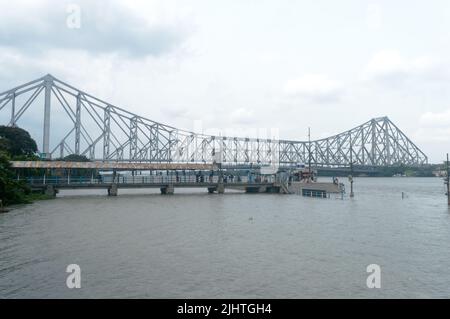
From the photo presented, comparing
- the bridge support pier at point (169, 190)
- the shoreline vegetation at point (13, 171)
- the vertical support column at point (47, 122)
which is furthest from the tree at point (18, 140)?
the bridge support pier at point (169, 190)

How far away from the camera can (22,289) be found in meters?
12.6

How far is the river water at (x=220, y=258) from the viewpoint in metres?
12.7

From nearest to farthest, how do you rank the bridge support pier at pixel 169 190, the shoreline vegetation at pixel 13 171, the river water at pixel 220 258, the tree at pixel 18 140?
the river water at pixel 220 258
the shoreline vegetation at pixel 13 171
the bridge support pier at pixel 169 190
the tree at pixel 18 140

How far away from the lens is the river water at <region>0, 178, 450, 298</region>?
12.7m

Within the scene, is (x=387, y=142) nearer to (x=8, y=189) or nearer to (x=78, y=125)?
(x=78, y=125)

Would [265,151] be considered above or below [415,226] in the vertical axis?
above

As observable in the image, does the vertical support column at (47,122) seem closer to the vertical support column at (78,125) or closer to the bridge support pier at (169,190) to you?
the vertical support column at (78,125)

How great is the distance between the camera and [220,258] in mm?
16828

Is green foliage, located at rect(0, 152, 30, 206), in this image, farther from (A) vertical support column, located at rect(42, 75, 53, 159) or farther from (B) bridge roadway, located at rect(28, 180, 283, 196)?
(A) vertical support column, located at rect(42, 75, 53, 159)

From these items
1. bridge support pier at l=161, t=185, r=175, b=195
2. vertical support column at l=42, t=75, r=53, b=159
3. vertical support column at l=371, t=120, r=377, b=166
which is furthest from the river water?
vertical support column at l=371, t=120, r=377, b=166

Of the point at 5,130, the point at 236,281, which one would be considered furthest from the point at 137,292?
the point at 5,130

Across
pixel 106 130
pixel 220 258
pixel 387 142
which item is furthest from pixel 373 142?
pixel 220 258
